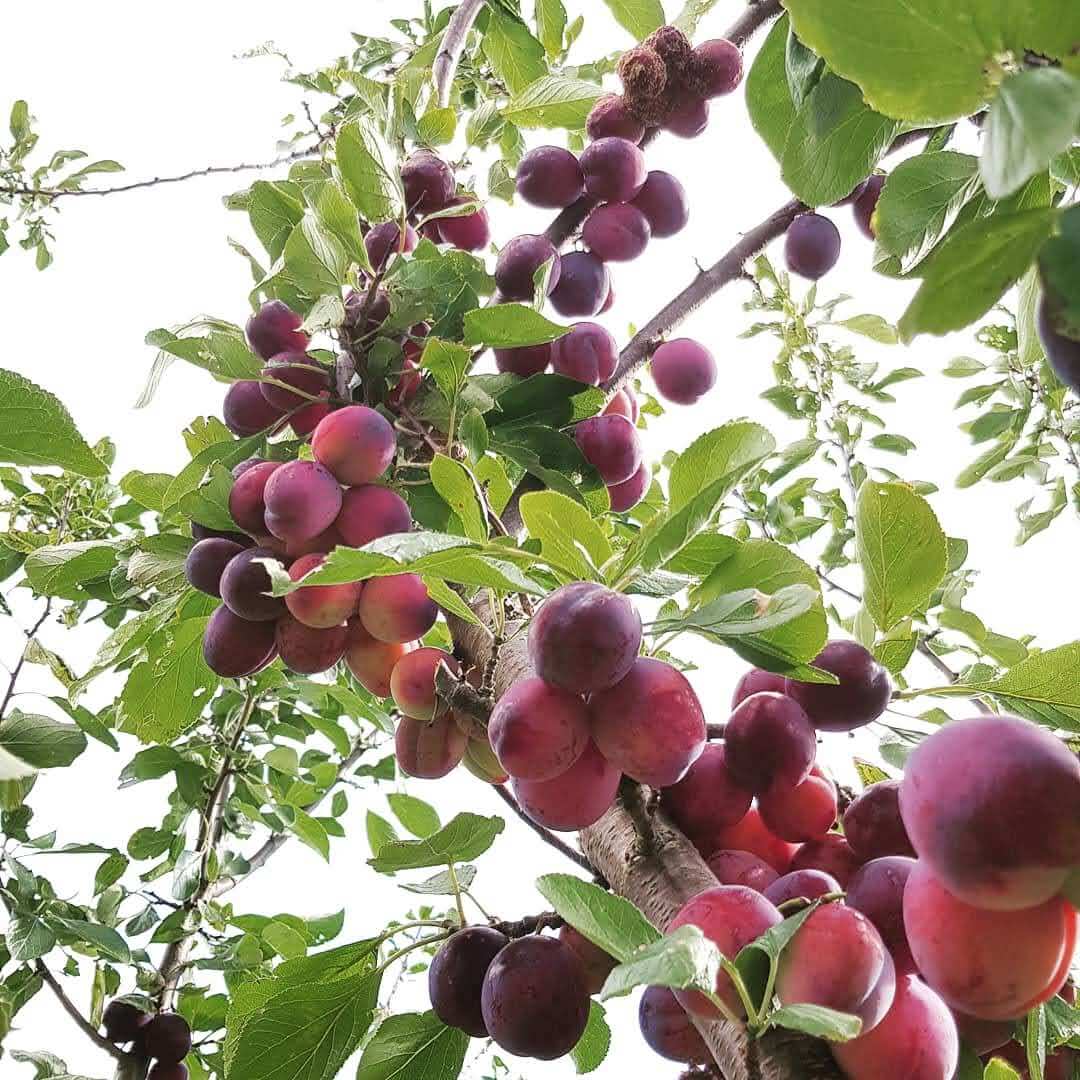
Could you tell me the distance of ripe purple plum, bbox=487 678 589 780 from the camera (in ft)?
1.98

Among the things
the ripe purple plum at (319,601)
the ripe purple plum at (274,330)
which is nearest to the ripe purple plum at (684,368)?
the ripe purple plum at (274,330)

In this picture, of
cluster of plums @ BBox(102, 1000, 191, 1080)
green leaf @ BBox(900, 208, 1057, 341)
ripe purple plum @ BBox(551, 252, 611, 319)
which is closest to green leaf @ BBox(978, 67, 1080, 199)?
green leaf @ BBox(900, 208, 1057, 341)

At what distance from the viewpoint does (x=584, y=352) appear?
1142 millimetres

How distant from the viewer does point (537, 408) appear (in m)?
1.07

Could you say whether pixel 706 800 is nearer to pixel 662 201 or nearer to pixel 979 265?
pixel 979 265

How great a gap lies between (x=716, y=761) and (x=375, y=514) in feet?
1.36

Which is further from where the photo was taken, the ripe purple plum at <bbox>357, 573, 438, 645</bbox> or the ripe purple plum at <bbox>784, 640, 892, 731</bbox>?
the ripe purple plum at <bbox>357, 573, 438, 645</bbox>

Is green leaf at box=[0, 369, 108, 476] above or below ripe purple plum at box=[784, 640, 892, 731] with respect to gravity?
below

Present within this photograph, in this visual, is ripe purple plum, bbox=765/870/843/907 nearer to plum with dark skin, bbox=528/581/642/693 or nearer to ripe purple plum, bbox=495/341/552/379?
plum with dark skin, bbox=528/581/642/693

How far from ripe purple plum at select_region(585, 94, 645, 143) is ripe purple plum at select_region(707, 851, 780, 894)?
3.28ft

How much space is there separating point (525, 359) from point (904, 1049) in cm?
82

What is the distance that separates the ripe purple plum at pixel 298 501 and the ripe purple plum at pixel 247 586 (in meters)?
0.03

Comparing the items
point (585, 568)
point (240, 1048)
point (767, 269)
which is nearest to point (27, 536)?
point (240, 1048)

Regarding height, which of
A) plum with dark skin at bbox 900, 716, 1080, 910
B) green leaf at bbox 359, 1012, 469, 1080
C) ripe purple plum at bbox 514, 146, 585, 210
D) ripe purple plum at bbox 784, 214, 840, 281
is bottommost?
green leaf at bbox 359, 1012, 469, 1080
